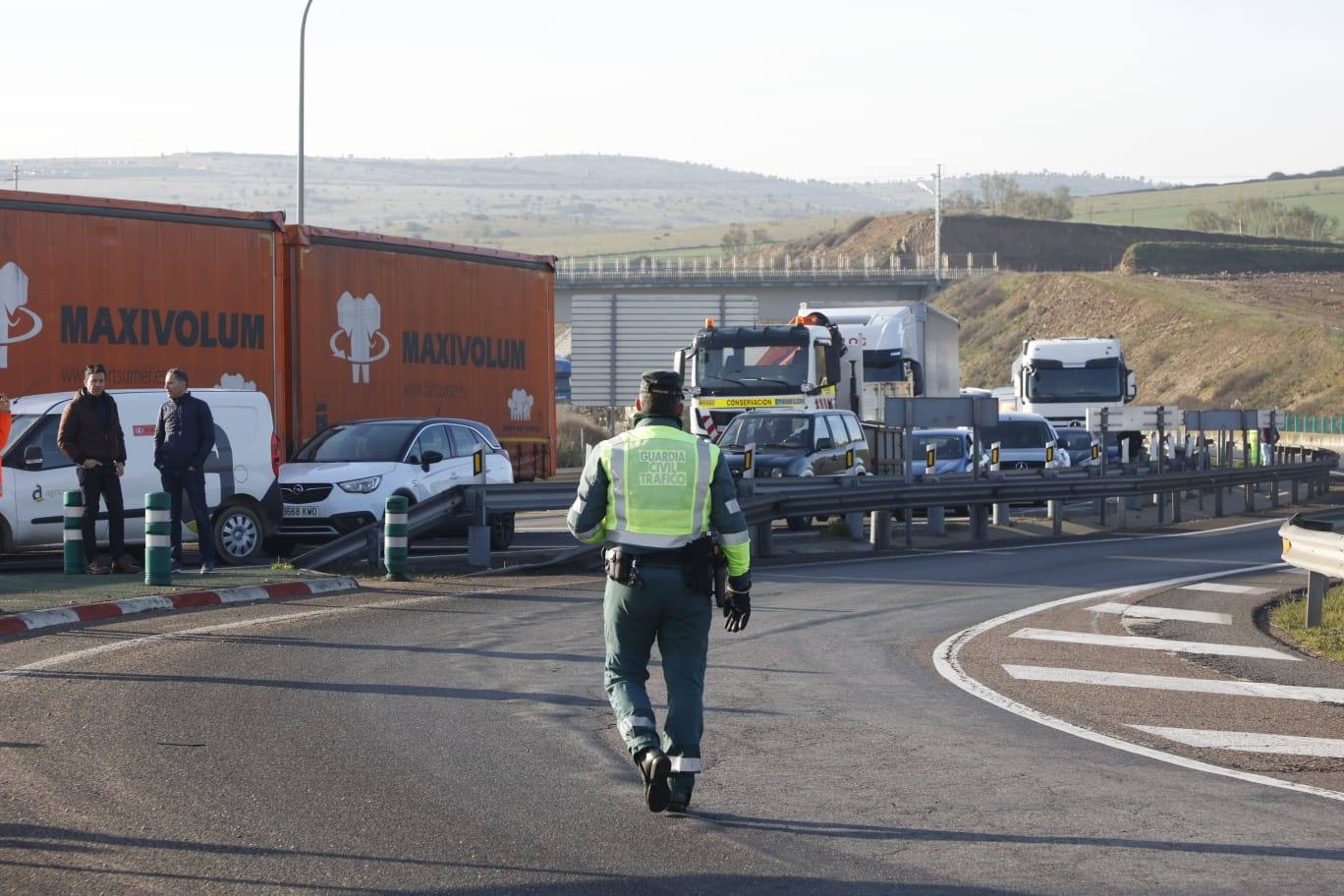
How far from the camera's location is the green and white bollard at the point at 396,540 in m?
16.3

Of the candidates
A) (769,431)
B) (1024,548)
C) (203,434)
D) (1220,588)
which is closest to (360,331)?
(769,431)

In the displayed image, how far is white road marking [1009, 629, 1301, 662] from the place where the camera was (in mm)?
12348

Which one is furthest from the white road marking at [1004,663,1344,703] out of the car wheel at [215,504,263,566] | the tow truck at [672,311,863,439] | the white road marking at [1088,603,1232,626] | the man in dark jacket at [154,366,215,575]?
the tow truck at [672,311,863,439]

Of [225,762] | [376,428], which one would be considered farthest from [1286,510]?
[225,762]

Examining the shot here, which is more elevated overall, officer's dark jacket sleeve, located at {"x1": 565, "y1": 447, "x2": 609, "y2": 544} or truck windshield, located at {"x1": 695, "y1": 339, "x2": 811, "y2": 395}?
truck windshield, located at {"x1": 695, "y1": 339, "x2": 811, "y2": 395}

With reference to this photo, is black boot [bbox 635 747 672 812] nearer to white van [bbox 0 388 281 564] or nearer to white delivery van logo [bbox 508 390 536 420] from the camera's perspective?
white van [bbox 0 388 281 564]

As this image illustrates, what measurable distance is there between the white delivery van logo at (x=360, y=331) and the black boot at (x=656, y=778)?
15.5 metres

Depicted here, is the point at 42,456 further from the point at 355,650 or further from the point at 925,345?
the point at 925,345

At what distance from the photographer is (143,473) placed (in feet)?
56.6

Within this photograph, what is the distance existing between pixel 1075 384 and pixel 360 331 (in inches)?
806

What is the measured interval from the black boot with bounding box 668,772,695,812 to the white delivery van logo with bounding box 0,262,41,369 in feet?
43.2

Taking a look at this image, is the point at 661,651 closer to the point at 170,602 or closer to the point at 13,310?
the point at 170,602

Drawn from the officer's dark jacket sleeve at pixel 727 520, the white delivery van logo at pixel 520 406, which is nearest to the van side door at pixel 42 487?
the white delivery van logo at pixel 520 406

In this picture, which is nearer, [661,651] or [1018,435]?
[661,651]
